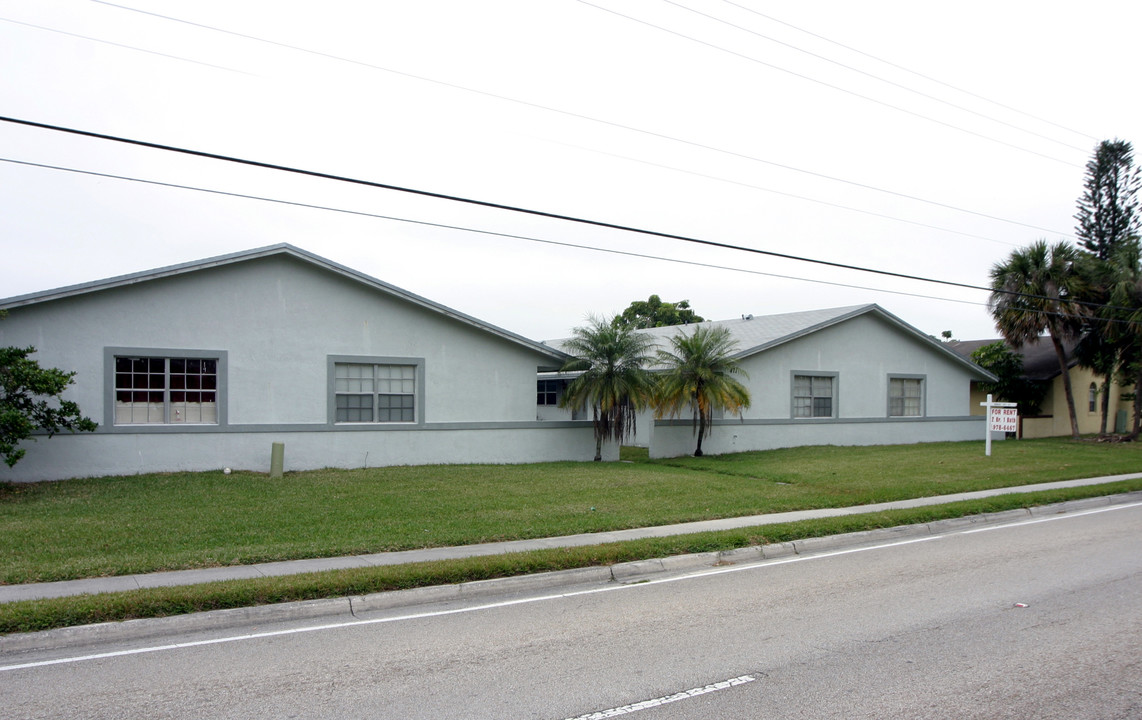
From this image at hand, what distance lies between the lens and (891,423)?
28984 millimetres

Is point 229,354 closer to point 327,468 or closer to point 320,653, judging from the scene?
point 327,468

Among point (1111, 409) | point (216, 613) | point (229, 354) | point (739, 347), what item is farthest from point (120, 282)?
point (1111, 409)

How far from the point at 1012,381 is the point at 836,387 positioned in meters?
13.4

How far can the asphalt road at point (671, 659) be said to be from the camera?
5.40 meters

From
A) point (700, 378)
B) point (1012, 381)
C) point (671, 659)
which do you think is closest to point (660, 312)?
point (1012, 381)

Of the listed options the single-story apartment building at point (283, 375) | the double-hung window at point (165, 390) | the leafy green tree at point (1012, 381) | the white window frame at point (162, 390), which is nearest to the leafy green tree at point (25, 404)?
the single-story apartment building at point (283, 375)

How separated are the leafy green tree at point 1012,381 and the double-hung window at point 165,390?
1264 inches

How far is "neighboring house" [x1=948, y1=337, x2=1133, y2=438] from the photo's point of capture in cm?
3578

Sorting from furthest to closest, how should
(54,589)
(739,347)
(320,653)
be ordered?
(739,347) → (54,589) → (320,653)

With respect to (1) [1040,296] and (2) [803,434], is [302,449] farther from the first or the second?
(1) [1040,296]

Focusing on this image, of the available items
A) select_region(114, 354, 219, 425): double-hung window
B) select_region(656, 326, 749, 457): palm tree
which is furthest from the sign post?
select_region(114, 354, 219, 425): double-hung window

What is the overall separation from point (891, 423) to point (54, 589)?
26629 millimetres

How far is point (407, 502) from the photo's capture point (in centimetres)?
1412

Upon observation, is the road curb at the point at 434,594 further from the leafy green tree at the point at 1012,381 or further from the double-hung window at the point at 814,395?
the leafy green tree at the point at 1012,381
